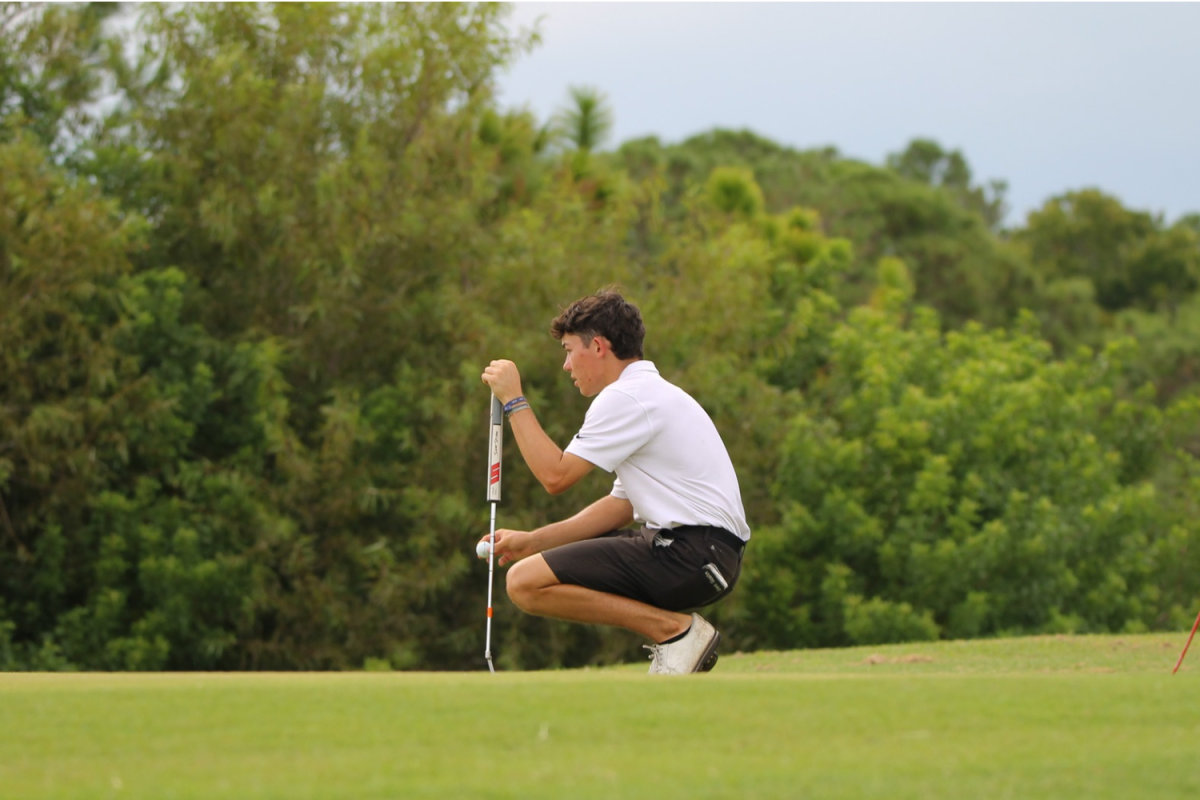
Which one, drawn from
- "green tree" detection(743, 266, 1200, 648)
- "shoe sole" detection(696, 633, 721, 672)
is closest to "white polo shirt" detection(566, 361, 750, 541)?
"shoe sole" detection(696, 633, 721, 672)

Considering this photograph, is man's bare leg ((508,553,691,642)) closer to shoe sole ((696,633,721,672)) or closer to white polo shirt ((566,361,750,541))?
shoe sole ((696,633,721,672))

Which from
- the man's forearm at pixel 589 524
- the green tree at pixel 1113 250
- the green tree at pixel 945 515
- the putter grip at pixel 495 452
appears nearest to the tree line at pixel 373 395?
the green tree at pixel 945 515

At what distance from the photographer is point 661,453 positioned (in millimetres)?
5938

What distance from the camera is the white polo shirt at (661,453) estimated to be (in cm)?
589

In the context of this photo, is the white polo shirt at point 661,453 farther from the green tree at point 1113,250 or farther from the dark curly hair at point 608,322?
the green tree at point 1113,250

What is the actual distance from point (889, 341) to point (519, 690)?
14.8 metres

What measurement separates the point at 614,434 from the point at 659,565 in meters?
0.57

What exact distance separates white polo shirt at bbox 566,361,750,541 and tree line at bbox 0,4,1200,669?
935 cm

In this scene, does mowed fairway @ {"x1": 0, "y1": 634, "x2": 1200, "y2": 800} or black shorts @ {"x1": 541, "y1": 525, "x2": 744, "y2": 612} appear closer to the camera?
mowed fairway @ {"x1": 0, "y1": 634, "x2": 1200, "y2": 800}

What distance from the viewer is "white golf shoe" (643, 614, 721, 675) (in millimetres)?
5949

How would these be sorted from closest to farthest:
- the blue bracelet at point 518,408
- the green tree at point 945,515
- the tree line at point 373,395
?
the blue bracelet at point 518,408 → the tree line at point 373,395 → the green tree at point 945,515

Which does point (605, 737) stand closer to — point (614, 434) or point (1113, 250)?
point (614, 434)

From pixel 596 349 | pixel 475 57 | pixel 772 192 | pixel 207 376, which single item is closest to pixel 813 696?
pixel 596 349

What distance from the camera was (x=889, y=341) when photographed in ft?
60.5
